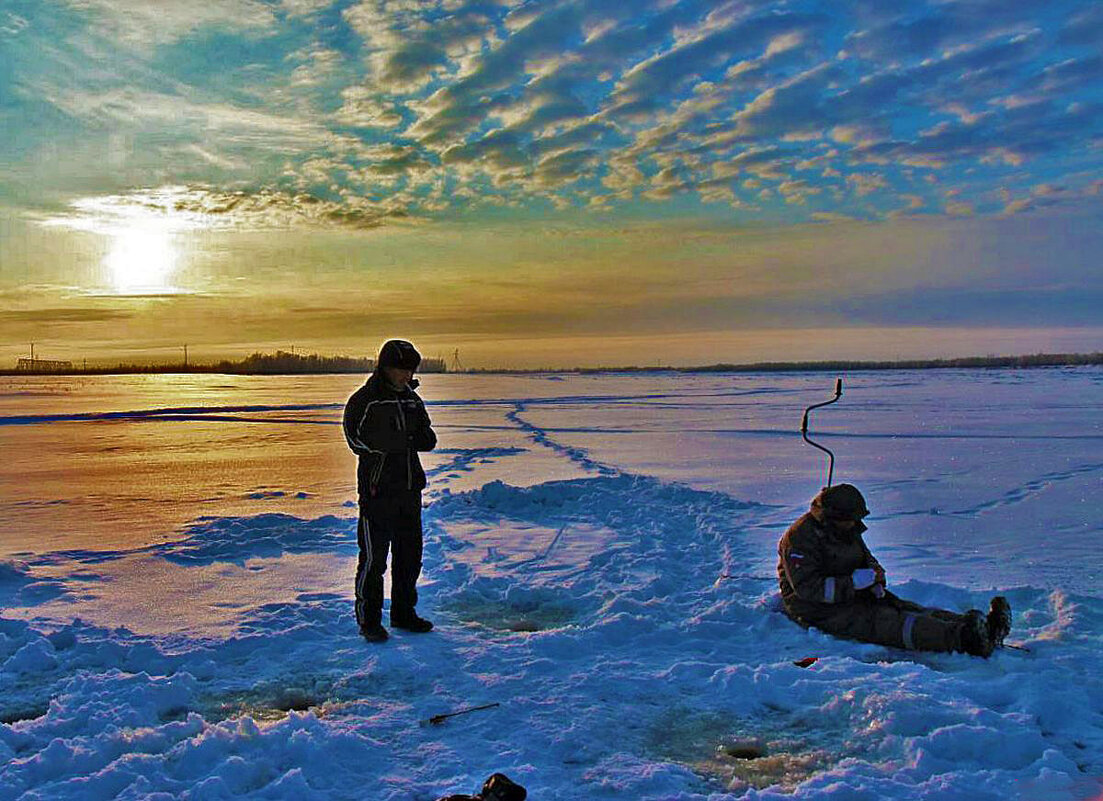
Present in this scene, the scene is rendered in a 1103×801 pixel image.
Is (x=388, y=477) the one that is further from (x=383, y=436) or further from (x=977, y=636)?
(x=977, y=636)

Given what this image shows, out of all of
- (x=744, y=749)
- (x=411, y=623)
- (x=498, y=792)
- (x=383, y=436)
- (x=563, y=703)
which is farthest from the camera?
(x=411, y=623)

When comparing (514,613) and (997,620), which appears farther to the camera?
(514,613)

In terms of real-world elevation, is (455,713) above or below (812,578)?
below

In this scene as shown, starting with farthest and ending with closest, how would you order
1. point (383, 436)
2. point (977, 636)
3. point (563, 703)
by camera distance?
point (383, 436)
point (977, 636)
point (563, 703)

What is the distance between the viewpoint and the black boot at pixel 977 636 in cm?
449

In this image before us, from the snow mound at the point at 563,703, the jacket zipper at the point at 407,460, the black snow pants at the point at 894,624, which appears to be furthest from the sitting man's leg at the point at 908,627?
the jacket zipper at the point at 407,460

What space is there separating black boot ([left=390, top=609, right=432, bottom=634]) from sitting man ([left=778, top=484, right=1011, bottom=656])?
95.1 inches

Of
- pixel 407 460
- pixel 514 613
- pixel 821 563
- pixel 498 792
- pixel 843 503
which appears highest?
pixel 407 460

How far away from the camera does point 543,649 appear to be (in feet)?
15.5

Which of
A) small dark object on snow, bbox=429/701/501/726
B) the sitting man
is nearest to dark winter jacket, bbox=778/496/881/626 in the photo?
the sitting man

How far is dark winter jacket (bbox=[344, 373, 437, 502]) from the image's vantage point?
5105mm

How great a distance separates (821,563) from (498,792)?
2819 mm

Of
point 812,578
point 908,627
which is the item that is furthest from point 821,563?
point 908,627

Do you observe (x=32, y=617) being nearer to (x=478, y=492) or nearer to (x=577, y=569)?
(x=577, y=569)
